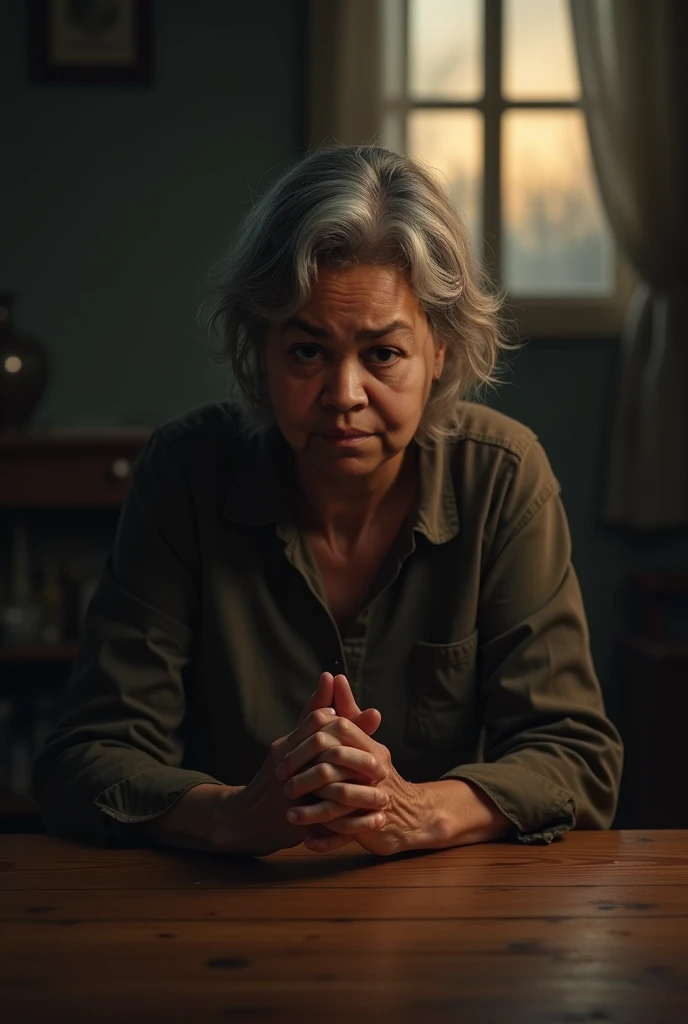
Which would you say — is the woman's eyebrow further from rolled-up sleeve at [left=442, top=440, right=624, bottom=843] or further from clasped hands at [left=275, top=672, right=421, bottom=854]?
clasped hands at [left=275, top=672, right=421, bottom=854]

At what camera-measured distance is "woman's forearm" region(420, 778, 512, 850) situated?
1.30m

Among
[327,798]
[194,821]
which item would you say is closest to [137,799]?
[194,821]

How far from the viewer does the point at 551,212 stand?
12.2 ft

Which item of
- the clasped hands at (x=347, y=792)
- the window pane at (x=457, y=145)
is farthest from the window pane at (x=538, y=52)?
the clasped hands at (x=347, y=792)

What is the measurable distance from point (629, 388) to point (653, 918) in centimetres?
264

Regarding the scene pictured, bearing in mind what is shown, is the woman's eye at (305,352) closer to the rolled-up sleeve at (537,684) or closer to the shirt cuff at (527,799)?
the rolled-up sleeve at (537,684)

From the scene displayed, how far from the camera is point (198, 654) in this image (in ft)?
5.44

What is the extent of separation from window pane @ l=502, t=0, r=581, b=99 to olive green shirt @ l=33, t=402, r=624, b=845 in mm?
2263

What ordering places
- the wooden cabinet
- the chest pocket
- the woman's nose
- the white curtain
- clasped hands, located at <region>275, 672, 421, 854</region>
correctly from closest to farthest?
clasped hands, located at <region>275, 672, 421, 854</region>, the woman's nose, the chest pocket, the wooden cabinet, the white curtain

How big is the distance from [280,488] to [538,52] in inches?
97.1

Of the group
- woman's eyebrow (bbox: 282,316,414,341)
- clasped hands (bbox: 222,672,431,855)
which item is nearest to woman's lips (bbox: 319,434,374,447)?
woman's eyebrow (bbox: 282,316,414,341)

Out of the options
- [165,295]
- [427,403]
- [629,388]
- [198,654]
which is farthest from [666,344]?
[198,654]

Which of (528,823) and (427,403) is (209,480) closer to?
(427,403)

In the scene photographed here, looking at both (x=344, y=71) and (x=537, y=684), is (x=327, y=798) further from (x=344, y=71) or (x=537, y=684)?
(x=344, y=71)
